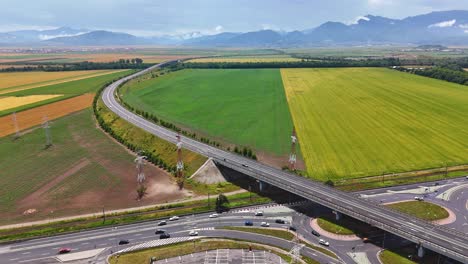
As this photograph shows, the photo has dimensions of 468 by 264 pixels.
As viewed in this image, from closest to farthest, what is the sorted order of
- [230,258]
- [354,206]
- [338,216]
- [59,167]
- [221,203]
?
1. [230,258]
2. [338,216]
3. [354,206]
4. [221,203]
5. [59,167]

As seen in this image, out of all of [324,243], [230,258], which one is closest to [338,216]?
[324,243]

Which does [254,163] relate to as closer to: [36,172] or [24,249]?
[24,249]

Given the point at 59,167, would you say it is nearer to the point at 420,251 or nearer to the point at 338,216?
the point at 338,216

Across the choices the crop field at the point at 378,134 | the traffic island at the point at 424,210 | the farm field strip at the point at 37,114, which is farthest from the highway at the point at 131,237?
the farm field strip at the point at 37,114

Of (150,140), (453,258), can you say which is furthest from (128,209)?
(453,258)

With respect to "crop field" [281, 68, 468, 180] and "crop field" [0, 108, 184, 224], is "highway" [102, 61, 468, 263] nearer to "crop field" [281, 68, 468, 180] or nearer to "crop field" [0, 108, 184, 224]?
"crop field" [281, 68, 468, 180]

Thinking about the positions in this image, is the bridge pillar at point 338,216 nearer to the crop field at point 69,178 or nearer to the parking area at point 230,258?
the parking area at point 230,258

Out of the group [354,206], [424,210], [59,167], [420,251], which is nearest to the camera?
[420,251]
